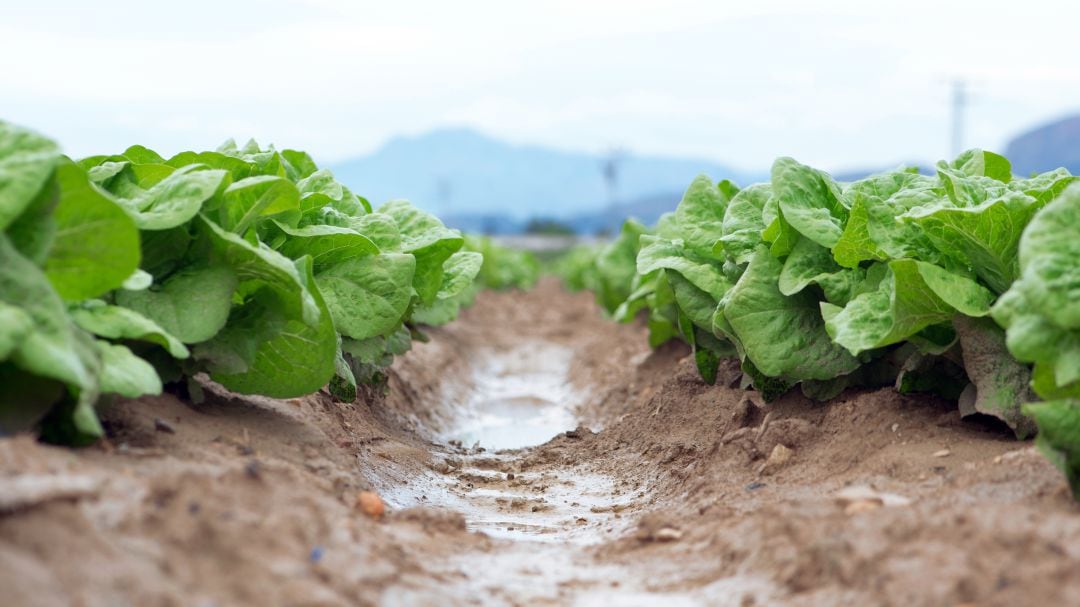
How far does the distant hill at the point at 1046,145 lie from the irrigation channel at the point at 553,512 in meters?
134

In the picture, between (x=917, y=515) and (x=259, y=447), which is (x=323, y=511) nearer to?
(x=259, y=447)

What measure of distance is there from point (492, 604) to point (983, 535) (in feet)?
5.10

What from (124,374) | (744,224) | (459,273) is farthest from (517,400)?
(124,374)

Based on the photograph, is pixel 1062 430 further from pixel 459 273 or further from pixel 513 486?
pixel 459 273

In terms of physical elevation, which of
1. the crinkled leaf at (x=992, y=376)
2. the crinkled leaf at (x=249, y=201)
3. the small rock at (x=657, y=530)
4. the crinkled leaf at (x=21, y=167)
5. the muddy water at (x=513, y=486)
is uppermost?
the crinkled leaf at (x=21, y=167)

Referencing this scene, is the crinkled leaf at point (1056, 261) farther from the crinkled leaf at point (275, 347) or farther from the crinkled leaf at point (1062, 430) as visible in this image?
the crinkled leaf at point (275, 347)

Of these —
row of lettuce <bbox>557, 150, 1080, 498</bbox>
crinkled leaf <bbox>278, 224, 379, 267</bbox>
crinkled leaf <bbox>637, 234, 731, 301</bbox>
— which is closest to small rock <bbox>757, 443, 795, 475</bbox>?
row of lettuce <bbox>557, 150, 1080, 498</bbox>

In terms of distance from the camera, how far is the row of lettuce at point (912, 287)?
3.76 m

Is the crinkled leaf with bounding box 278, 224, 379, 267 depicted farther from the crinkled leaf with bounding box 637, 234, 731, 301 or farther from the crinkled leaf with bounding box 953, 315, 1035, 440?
the crinkled leaf with bounding box 953, 315, 1035, 440

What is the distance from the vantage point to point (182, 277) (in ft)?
15.0

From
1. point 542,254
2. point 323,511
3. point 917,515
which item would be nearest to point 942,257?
point 917,515

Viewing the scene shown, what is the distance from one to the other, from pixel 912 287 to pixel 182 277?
123 inches

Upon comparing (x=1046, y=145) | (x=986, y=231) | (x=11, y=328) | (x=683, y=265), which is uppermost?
(x=11, y=328)

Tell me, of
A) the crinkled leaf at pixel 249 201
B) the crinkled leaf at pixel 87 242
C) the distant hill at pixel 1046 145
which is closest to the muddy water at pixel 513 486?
the crinkled leaf at pixel 249 201
